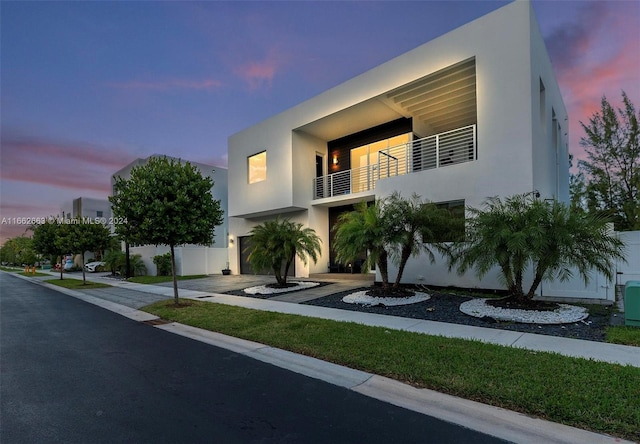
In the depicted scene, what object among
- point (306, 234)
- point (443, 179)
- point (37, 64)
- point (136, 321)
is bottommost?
point (136, 321)

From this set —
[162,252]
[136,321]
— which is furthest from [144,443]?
[162,252]

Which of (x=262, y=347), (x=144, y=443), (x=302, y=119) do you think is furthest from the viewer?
(x=302, y=119)

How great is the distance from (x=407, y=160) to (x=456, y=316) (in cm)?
731

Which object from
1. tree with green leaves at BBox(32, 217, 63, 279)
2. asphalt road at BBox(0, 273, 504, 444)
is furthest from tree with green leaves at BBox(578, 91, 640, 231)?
tree with green leaves at BBox(32, 217, 63, 279)

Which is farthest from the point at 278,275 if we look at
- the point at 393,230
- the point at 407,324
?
the point at 407,324

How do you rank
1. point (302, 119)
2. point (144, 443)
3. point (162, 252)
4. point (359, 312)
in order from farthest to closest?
point (162, 252)
point (302, 119)
point (359, 312)
point (144, 443)

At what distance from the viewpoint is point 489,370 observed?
179 inches

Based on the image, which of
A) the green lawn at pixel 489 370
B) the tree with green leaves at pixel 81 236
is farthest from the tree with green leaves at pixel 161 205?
the tree with green leaves at pixel 81 236

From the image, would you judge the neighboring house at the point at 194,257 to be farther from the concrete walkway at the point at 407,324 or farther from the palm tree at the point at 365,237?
the palm tree at the point at 365,237

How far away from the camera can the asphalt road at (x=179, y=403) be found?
3314mm

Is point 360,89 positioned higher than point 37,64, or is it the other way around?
point 37,64

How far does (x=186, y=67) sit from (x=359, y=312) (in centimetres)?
1382

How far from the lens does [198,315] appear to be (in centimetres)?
944

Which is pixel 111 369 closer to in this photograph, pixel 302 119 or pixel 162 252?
pixel 302 119
